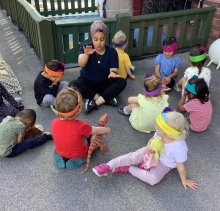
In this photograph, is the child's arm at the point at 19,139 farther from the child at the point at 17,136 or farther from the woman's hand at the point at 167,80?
the woman's hand at the point at 167,80

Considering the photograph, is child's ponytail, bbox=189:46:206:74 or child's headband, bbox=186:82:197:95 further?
child's ponytail, bbox=189:46:206:74

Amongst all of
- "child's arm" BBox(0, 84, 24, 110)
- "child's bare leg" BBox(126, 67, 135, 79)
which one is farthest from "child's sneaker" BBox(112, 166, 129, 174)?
"child's bare leg" BBox(126, 67, 135, 79)

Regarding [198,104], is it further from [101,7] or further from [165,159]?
[101,7]

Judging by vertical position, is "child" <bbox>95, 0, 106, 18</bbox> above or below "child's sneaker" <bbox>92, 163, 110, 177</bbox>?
above

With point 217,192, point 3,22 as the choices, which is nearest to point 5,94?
point 217,192

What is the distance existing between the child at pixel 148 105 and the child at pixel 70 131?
554 millimetres

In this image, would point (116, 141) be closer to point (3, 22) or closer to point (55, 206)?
point (55, 206)

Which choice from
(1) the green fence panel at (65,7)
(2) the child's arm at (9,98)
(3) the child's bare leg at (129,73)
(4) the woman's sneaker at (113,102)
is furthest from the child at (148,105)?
(1) the green fence panel at (65,7)

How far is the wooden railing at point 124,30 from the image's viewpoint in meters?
3.99

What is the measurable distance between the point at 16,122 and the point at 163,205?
4.90 ft

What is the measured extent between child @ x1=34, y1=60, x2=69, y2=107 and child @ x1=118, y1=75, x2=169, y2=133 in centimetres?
91

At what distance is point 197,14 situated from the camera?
468 centimetres

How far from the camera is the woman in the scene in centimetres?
341

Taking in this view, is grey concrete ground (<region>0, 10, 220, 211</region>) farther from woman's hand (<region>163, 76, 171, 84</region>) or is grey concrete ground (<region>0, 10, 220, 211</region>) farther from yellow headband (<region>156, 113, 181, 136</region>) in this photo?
woman's hand (<region>163, 76, 171, 84</region>)
